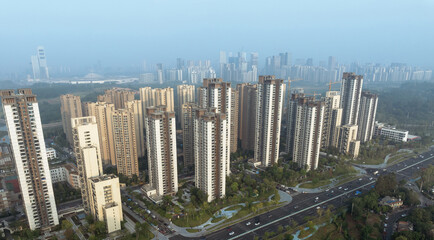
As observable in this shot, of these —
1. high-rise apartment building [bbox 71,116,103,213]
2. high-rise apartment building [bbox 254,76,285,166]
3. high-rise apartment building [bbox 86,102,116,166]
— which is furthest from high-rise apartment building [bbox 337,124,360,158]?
high-rise apartment building [bbox 71,116,103,213]

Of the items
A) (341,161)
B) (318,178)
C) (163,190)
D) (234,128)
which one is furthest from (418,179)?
(163,190)

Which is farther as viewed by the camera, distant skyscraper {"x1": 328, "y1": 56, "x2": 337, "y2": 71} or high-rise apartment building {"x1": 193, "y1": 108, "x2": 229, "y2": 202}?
distant skyscraper {"x1": 328, "y1": 56, "x2": 337, "y2": 71}

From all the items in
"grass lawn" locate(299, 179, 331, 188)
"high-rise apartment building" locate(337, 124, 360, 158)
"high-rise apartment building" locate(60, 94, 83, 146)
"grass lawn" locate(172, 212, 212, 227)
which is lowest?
"grass lawn" locate(299, 179, 331, 188)

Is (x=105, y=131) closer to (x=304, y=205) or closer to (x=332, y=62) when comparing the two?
(x=304, y=205)

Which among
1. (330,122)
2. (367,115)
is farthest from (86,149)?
(367,115)

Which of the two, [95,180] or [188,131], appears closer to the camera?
[95,180]

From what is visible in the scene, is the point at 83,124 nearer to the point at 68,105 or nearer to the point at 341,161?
the point at 68,105

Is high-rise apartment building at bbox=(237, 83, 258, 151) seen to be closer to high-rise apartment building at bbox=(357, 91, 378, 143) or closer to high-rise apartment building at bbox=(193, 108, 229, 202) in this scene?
high-rise apartment building at bbox=(193, 108, 229, 202)
